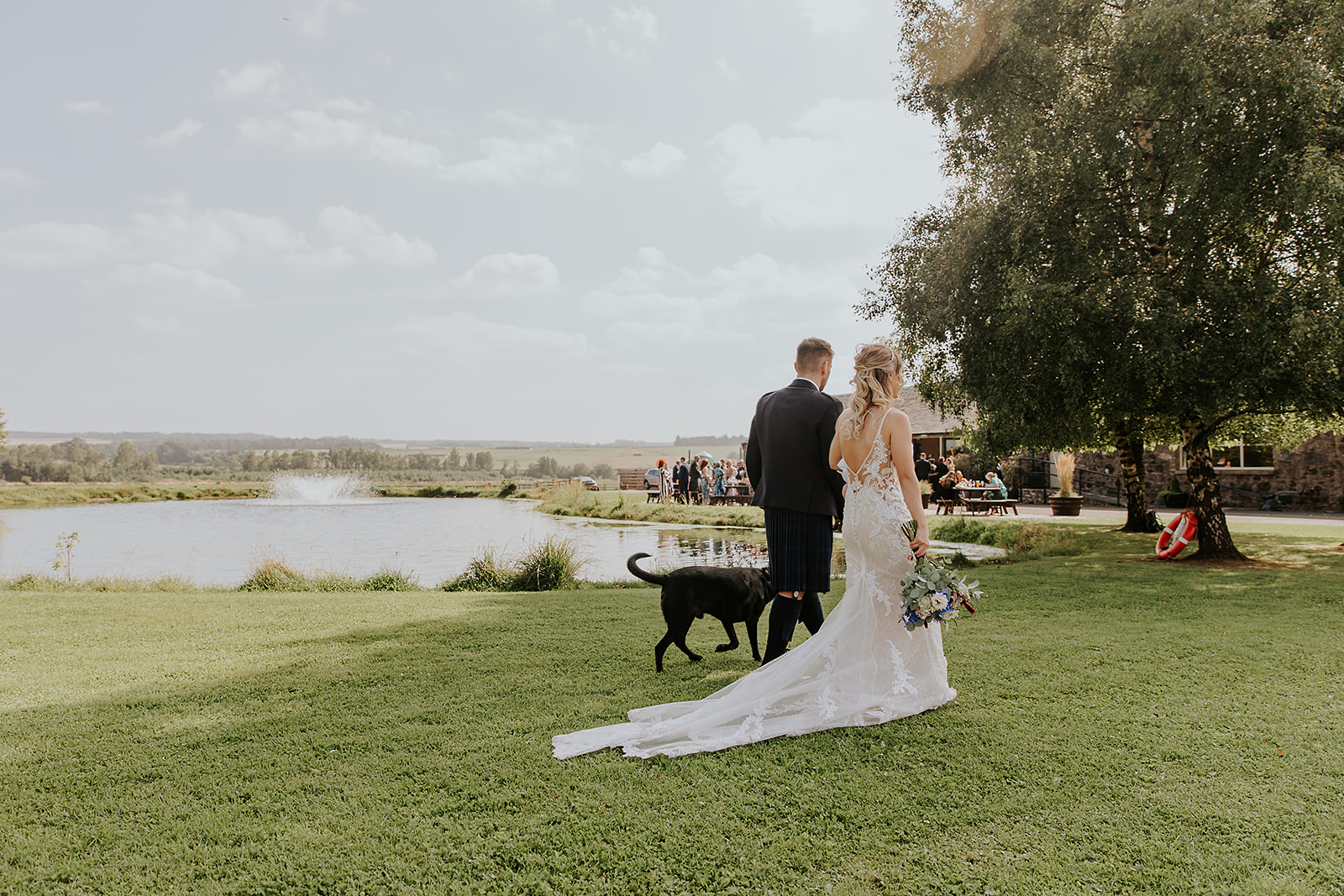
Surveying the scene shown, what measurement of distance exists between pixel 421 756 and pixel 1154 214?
448 inches

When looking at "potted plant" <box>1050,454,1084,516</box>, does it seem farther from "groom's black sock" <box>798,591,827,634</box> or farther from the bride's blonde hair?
the bride's blonde hair

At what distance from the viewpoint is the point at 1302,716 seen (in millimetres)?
3914

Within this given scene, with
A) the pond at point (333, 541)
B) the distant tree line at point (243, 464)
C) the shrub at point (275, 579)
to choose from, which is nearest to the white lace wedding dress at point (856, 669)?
the pond at point (333, 541)

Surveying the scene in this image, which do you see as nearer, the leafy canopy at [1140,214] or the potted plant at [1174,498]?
the leafy canopy at [1140,214]

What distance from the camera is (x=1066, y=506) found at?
760 inches

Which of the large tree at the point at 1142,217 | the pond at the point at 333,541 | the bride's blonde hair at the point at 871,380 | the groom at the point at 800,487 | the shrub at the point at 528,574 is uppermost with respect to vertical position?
the large tree at the point at 1142,217

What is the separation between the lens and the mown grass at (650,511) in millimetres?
19422

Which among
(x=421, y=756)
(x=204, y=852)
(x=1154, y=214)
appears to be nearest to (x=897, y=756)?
(x=421, y=756)

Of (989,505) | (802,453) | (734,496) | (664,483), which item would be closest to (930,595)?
(802,453)

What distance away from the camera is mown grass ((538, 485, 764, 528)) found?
63.7ft

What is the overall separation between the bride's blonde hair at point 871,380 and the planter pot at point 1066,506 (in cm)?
1779

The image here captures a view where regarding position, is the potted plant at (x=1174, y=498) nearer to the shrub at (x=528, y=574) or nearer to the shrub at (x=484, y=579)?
the shrub at (x=528, y=574)

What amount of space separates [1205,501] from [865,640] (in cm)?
968

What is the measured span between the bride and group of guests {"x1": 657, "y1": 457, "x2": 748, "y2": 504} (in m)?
20.6
